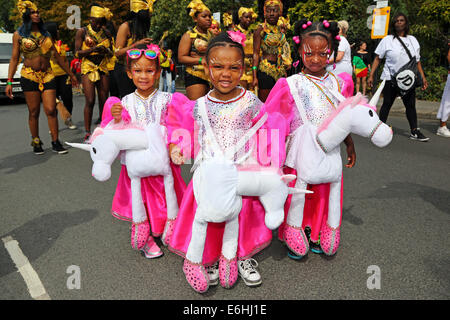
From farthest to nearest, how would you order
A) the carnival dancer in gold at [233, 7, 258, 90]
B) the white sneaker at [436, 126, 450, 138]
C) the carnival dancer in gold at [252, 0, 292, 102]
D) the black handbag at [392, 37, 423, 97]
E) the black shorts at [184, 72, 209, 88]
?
1. the white sneaker at [436, 126, 450, 138]
2. the black handbag at [392, 37, 423, 97]
3. the carnival dancer in gold at [233, 7, 258, 90]
4. the carnival dancer in gold at [252, 0, 292, 102]
5. the black shorts at [184, 72, 209, 88]

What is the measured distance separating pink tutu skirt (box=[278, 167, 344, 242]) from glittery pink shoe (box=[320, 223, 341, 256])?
0.04m

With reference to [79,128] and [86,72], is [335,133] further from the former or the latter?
[79,128]

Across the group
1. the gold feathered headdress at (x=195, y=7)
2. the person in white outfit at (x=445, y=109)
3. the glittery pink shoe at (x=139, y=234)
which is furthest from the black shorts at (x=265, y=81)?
the person in white outfit at (x=445, y=109)

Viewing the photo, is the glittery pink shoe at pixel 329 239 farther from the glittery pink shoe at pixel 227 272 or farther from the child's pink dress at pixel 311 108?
the glittery pink shoe at pixel 227 272

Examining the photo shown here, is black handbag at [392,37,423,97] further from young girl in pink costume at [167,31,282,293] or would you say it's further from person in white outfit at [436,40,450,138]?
young girl in pink costume at [167,31,282,293]

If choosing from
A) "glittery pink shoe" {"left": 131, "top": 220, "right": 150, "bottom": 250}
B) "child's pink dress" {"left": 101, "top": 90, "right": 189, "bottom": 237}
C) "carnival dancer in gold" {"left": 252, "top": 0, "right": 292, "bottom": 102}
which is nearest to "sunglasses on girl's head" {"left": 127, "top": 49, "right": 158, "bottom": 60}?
"child's pink dress" {"left": 101, "top": 90, "right": 189, "bottom": 237}

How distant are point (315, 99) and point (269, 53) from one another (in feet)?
8.50

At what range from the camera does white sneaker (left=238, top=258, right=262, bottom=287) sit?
238 cm

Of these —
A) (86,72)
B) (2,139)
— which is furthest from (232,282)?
(2,139)

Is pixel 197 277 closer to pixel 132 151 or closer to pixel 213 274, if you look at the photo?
pixel 213 274

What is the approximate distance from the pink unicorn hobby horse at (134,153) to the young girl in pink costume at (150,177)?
0.07ft

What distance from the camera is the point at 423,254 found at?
2758 millimetres

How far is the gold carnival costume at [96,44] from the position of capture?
18.8 feet

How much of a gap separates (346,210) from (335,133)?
1.51m
